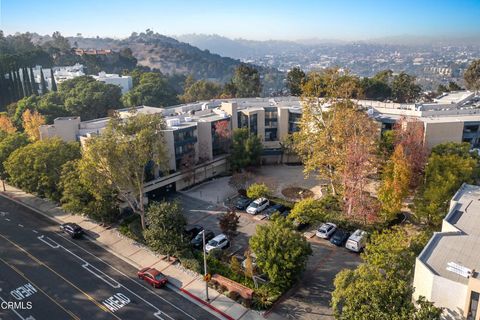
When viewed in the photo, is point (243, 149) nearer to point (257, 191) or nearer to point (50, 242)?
point (257, 191)

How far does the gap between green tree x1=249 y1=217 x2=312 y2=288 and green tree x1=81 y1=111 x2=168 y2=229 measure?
14582 mm

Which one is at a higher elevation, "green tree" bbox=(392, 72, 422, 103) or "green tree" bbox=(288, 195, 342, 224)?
"green tree" bbox=(392, 72, 422, 103)

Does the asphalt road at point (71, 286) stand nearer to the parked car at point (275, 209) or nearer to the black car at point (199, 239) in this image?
the black car at point (199, 239)

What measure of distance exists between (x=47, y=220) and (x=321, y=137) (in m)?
33.5

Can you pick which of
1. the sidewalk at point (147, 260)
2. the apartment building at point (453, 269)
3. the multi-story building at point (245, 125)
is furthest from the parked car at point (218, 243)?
the apartment building at point (453, 269)

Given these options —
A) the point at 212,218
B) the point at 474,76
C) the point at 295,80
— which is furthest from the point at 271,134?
the point at 474,76

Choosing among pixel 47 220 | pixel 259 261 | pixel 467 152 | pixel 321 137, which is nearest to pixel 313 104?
pixel 321 137

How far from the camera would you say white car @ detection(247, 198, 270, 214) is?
147 feet

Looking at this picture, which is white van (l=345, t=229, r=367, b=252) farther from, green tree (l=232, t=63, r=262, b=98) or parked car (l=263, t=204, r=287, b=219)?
green tree (l=232, t=63, r=262, b=98)

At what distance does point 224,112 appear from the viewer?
61438 mm

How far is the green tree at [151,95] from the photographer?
89250 millimetres

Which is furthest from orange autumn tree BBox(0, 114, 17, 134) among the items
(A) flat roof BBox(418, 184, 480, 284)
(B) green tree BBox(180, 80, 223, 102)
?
(A) flat roof BBox(418, 184, 480, 284)

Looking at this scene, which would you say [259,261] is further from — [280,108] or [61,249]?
[280,108]

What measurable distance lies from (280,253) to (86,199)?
915 inches
